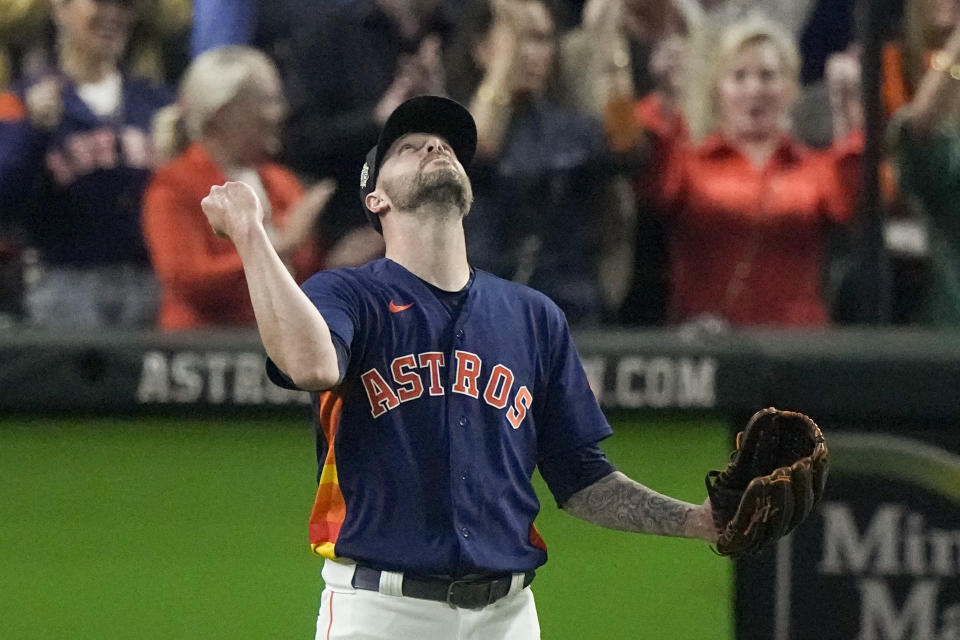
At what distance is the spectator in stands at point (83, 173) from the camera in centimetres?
434

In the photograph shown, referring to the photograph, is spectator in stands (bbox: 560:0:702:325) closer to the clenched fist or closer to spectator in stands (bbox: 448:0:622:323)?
spectator in stands (bbox: 448:0:622:323)

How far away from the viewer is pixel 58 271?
4.34 meters

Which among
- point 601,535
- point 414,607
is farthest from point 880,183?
point 414,607

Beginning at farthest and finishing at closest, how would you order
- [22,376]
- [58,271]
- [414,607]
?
[58,271] → [22,376] → [414,607]

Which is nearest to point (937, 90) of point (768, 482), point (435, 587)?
point (768, 482)

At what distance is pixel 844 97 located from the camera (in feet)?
15.0

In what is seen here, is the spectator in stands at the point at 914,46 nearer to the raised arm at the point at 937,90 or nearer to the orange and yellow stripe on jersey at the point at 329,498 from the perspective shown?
the raised arm at the point at 937,90

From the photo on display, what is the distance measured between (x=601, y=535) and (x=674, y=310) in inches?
30.7

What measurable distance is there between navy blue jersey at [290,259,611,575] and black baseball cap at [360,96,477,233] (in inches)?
9.0

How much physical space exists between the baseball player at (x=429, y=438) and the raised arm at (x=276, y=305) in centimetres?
22

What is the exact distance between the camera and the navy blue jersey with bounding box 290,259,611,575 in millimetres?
2672

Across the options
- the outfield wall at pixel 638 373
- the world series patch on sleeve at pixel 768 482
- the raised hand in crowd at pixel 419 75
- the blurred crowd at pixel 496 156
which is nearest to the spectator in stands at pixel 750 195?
the blurred crowd at pixel 496 156

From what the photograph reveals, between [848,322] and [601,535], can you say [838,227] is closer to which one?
[848,322]

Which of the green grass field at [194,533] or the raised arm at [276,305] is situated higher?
the raised arm at [276,305]
